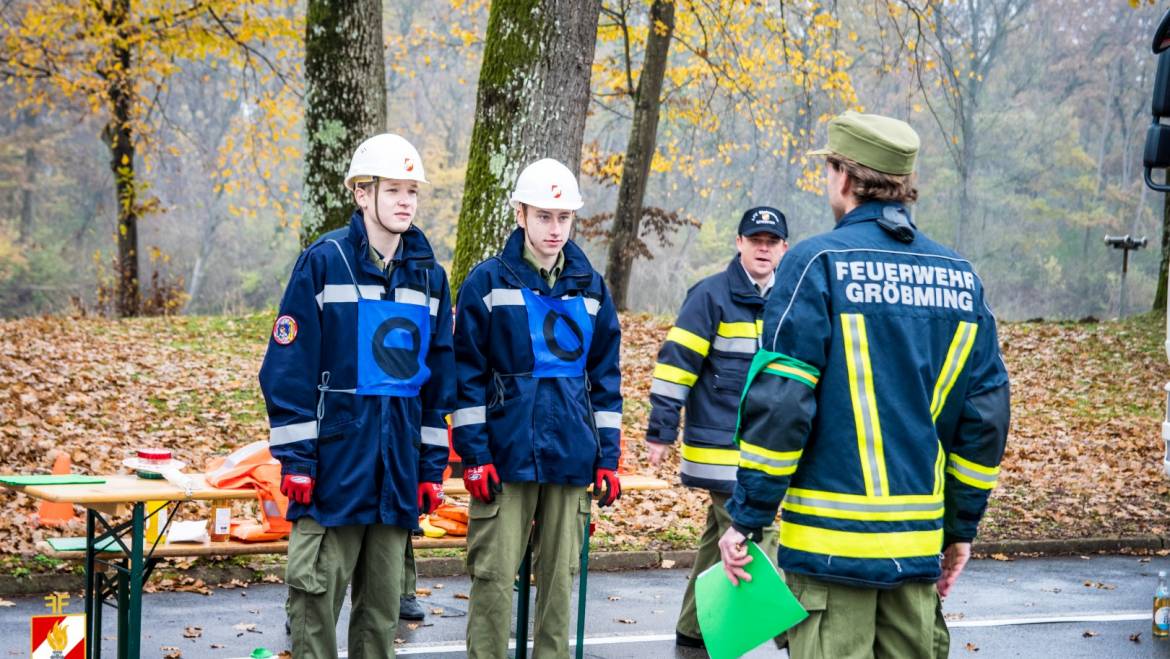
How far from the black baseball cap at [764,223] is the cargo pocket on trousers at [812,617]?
3.10 metres

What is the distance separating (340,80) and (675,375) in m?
6.45

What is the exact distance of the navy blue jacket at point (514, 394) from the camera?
529cm

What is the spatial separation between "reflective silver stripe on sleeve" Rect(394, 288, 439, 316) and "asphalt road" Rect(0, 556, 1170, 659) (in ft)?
7.68

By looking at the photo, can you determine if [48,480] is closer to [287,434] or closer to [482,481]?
[287,434]

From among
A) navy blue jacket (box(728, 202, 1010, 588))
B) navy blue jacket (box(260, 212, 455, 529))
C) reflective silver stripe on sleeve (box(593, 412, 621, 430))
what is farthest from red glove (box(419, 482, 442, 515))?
navy blue jacket (box(728, 202, 1010, 588))

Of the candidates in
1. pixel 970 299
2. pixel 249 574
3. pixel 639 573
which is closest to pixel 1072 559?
pixel 639 573

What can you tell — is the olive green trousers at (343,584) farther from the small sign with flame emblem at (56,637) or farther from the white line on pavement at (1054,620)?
the white line on pavement at (1054,620)

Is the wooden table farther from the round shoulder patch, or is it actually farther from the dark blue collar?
the dark blue collar

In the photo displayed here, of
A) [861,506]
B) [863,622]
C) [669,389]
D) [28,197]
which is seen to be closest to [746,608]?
[863,622]

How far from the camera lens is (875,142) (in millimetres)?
3709

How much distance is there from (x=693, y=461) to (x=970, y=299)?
2.89 meters

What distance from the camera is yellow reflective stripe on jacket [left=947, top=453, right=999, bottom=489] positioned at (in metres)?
3.76

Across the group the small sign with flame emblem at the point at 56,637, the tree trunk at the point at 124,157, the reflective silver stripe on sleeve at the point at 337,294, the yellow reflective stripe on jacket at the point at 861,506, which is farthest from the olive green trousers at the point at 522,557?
the tree trunk at the point at 124,157

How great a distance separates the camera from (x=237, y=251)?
145 feet
